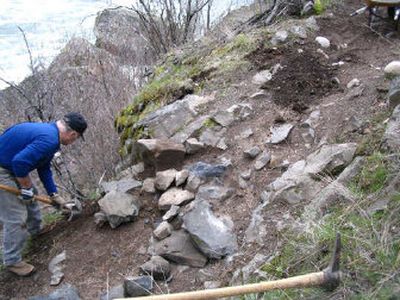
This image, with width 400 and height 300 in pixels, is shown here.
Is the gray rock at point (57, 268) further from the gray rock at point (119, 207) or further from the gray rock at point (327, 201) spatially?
the gray rock at point (327, 201)

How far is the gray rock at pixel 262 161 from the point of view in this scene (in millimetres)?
4043

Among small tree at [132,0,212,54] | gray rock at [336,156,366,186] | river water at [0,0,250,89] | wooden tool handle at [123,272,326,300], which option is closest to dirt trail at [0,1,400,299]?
gray rock at [336,156,366,186]

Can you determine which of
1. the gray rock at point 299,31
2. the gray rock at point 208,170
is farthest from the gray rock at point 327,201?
the gray rock at point 299,31

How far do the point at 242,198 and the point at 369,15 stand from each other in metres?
2.97

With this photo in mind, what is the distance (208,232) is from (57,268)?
1377mm

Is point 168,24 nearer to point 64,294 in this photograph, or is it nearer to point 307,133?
point 307,133

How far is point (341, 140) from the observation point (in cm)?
378

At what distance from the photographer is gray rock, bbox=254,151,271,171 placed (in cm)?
404

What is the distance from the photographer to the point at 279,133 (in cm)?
425

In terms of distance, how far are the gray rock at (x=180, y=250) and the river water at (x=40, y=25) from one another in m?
8.66

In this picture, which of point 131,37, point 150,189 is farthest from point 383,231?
point 131,37

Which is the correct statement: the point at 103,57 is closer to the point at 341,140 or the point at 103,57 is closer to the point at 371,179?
the point at 341,140

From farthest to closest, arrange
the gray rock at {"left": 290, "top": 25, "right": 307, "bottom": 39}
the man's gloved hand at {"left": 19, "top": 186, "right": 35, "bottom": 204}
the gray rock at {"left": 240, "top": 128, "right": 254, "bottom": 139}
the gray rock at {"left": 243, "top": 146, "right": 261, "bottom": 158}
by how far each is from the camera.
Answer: the gray rock at {"left": 290, "top": 25, "right": 307, "bottom": 39}, the gray rock at {"left": 240, "top": 128, "right": 254, "bottom": 139}, the gray rock at {"left": 243, "top": 146, "right": 261, "bottom": 158}, the man's gloved hand at {"left": 19, "top": 186, "right": 35, "bottom": 204}

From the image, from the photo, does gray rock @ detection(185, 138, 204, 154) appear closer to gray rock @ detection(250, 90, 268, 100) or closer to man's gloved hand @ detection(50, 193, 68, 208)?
gray rock @ detection(250, 90, 268, 100)
